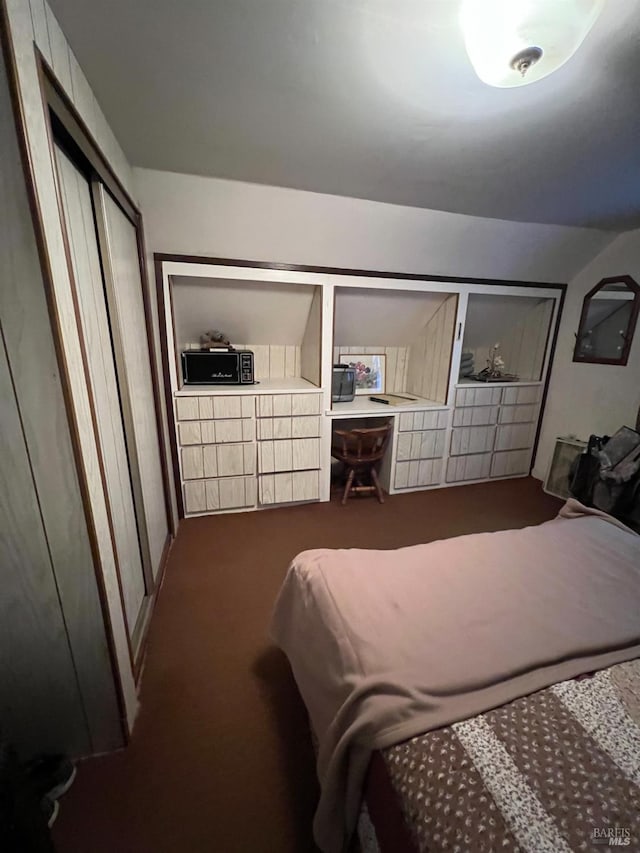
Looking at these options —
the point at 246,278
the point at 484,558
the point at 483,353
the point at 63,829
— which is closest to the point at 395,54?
the point at 246,278

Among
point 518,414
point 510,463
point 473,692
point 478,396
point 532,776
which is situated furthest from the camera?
point 510,463

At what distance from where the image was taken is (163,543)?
2.23 metres

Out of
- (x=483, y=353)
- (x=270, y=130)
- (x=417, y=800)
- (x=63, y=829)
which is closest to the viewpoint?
(x=417, y=800)

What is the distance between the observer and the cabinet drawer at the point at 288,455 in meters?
2.74

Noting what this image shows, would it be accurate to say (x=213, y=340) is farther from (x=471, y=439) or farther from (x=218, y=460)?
(x=471, y=439)

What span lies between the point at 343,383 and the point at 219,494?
1.42m

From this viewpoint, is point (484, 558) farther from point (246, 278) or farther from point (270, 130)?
point (246, 278)

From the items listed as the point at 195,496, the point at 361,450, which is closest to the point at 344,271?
the point at 361,450

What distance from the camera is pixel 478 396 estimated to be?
321 centimetres

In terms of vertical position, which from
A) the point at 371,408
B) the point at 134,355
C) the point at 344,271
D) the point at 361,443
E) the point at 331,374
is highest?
the point at 344,271

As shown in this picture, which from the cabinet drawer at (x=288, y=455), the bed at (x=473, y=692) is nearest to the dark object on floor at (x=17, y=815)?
the bed at (x=473, y=692)

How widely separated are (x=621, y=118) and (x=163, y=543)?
3071mm

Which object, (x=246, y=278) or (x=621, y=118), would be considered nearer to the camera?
(x=621, y=118)

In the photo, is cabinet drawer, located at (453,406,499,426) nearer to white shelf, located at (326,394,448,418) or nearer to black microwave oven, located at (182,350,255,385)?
white shelf, located at (326,394,448,418)
